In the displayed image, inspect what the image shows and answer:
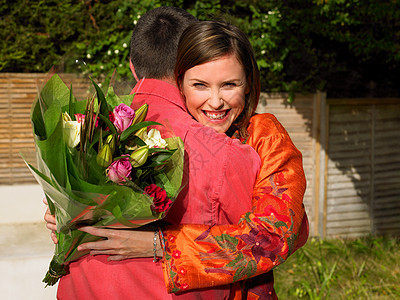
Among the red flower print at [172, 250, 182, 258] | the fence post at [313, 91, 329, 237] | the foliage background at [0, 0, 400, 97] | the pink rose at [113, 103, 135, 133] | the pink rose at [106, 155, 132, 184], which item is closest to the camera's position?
the pink rose at [106, 155, 132, 184]

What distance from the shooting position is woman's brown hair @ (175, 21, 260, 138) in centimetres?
185

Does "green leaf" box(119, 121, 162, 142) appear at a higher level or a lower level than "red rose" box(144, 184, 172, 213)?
higher

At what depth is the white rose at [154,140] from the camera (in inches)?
64.6

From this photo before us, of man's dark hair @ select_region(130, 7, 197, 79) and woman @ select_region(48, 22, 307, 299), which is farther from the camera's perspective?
man's dark hair @ select_region(130, 7, 197, 79)

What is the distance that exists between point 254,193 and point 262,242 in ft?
0.60

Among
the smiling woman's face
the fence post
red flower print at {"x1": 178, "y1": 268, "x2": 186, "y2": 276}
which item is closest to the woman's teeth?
the smiling woman's face

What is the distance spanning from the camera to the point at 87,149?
1.52 m

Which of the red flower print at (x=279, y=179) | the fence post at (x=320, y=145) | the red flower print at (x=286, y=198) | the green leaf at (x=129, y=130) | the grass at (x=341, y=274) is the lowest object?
the grass at (x=341, y=274)

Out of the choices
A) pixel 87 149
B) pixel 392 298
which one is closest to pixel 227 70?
pixel 87 149

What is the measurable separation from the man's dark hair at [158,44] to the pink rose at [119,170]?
70 cm

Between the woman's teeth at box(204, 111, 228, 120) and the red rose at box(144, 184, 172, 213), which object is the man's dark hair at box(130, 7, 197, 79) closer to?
the woman's teeth at box(204, 111, 228, 120)

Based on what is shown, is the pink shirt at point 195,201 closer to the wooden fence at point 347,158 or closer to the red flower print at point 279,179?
the red flower print at point 279,179

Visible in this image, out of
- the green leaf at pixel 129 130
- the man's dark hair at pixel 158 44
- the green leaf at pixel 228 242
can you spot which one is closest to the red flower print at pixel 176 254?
the green leaf at pixel 228 242

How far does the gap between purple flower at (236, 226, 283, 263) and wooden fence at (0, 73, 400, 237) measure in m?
4.80
